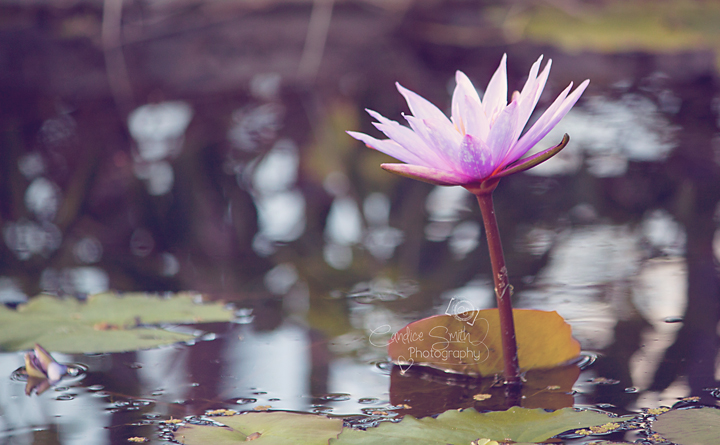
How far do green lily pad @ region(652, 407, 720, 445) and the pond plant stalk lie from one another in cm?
16

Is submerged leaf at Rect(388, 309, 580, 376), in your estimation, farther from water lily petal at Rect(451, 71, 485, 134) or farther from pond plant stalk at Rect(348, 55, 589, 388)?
water lily petal at Rect(451, 71, 485, 134)

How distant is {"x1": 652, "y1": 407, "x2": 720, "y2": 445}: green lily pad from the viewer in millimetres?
551

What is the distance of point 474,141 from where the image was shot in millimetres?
591

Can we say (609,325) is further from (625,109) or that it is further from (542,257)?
(625,109)

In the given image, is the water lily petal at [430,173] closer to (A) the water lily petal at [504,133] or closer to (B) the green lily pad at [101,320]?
(A) the water lily petal at [504,133]

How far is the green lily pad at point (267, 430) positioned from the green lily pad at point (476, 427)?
1.3 inches

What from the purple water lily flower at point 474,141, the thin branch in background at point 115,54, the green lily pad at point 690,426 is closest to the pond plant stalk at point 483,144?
the purple water lily flower at point 474,141

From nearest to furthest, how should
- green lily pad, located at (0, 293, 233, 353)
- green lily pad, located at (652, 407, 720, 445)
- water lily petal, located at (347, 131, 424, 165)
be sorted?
green lily pad, located at (652, 407, 720, 445) < water lily petal, located at (347, 131, 424, 165) < green lily pad, located at (0, 293, 233, 353)

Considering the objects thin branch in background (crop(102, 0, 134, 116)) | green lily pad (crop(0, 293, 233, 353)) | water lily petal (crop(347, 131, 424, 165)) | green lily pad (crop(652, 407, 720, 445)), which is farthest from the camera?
thin branch in background (crop(102, 0, 134, 116))

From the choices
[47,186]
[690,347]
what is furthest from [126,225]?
[690,347]

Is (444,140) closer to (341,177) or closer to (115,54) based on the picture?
(341,177)

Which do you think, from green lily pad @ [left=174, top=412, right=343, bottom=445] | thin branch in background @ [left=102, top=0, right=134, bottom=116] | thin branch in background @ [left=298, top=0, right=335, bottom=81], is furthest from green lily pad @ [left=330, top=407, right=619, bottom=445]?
thin branch in background @ [left=298, top=0, right=335, bottom=81]

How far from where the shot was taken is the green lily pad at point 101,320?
0.87m

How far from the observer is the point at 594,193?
1.60 metres
